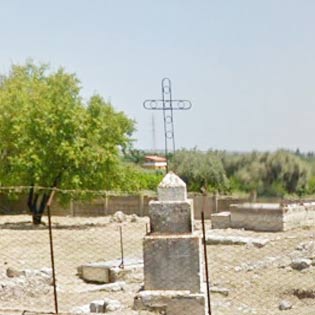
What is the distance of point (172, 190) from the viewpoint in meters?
7.56

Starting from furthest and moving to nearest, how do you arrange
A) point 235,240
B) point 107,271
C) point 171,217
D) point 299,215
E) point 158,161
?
point 299,215
point 235,240
point 107,271
point 158,161
point 171,217

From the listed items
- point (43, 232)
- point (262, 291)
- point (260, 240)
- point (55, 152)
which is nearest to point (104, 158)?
point (55, 152)

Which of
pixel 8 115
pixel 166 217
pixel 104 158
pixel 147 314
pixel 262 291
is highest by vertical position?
pixel 8 115

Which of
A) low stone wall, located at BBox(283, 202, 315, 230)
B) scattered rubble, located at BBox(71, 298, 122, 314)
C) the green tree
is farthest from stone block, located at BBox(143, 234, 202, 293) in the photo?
the green tree

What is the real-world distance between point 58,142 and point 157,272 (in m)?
19.8

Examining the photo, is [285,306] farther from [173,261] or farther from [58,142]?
[58,142]

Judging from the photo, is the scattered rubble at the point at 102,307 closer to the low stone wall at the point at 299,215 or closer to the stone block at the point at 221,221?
the low stone wall at the point at 299,215

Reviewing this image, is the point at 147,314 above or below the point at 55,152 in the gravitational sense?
below

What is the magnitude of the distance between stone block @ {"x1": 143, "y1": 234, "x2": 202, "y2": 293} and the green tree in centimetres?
1892

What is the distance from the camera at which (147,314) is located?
7230 millimetres

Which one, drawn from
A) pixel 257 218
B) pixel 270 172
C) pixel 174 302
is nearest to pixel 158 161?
pixel 270 172

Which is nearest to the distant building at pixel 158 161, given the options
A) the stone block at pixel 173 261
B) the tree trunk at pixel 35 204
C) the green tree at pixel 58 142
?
the stone block at pixel 173 261

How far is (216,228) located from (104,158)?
629 centimetres

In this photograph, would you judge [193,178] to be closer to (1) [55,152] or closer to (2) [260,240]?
(2) [260,240]
